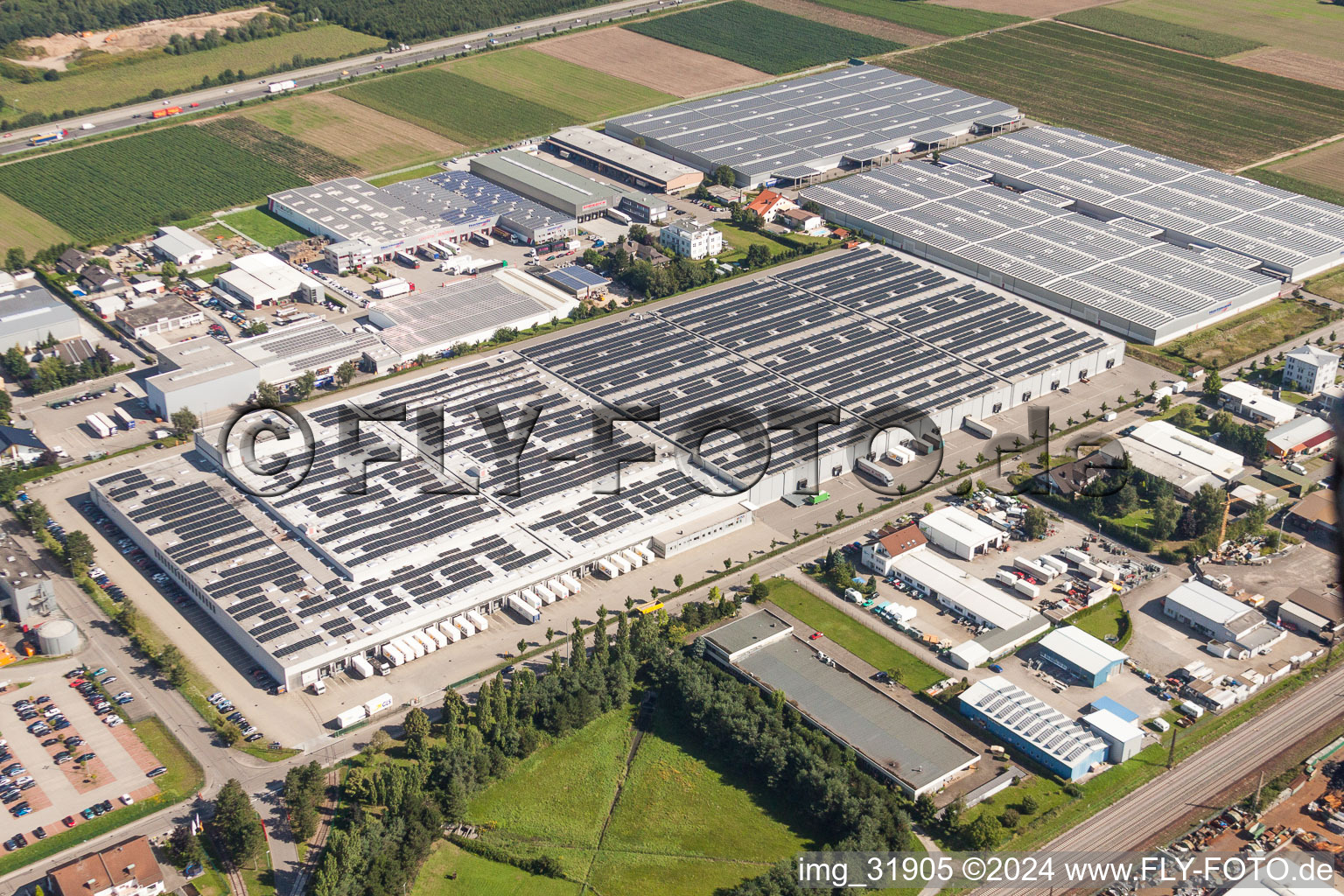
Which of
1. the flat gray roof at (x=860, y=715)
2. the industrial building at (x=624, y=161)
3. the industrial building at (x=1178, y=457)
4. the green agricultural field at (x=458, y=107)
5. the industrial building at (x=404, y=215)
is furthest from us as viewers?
the green agricultural field at (x=458, y=107)

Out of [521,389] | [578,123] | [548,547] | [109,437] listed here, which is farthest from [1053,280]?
[109,437]

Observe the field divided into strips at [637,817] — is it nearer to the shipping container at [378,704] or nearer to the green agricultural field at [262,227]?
the shipping container at [378,704]

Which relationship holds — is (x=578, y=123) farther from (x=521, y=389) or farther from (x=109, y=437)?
(x=109, y=437)

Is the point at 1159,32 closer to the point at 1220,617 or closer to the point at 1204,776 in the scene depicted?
the point at 1220,617

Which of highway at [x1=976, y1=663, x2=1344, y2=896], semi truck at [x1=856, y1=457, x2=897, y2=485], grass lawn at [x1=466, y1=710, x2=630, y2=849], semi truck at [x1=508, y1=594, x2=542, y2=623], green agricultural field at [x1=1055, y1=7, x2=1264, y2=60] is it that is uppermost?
green agricultural field at [x1=1055, y1=7, x2=1264, y2=60]

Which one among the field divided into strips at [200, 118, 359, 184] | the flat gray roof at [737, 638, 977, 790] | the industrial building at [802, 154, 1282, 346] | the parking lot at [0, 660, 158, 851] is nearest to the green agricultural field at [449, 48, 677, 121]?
the field divided into strips at [200, 118, 359, 184]

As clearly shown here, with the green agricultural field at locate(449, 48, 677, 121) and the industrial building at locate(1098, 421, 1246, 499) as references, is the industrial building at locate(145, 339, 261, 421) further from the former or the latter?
the green agricultural field at locate(449, 48, 677, 121)

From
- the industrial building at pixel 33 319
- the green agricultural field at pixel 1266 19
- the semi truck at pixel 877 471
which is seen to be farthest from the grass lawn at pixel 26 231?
the green agricultural field at pixel 1266 19
